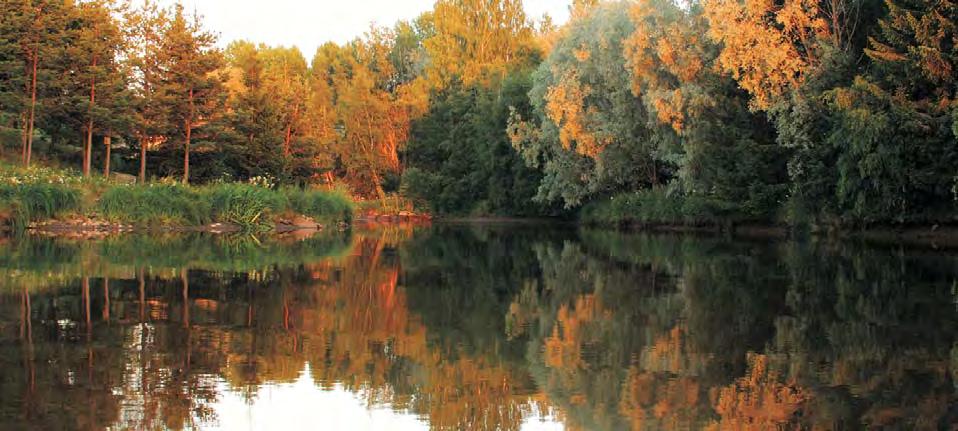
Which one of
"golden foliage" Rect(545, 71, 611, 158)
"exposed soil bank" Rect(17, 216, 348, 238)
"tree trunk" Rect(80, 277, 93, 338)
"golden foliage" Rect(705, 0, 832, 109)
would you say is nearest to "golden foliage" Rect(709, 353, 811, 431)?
"tree trunk" Rect(80, 277, 93, 338)

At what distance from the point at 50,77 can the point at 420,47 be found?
46.0 meters

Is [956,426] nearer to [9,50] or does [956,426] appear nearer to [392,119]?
[9,50]

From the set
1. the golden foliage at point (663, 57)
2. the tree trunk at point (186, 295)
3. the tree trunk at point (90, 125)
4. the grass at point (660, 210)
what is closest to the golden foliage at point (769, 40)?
the golden foliage at point (663, 57)

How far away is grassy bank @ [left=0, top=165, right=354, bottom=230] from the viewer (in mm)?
31469

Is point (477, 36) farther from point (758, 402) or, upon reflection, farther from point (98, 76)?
point (758, 402)

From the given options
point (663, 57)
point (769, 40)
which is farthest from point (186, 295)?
point (663, 57)

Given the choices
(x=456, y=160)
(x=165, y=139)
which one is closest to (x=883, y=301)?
(x=165, y=139)

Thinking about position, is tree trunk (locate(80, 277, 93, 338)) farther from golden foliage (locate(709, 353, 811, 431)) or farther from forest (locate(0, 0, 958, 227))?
forest (locate(0, 0, 958, 227))

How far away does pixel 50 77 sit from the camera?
36.9 m

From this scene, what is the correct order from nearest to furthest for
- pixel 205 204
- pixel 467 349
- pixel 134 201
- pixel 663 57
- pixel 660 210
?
1. pixel 467 349
2. pixel 134 201
3. pixel 205 204
4. pixel 663 57
5. pixel 660 210

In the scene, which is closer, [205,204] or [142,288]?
[142,288]

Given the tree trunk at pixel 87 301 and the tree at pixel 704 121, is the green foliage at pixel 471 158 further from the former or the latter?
the tree trunk at pixel 87 301

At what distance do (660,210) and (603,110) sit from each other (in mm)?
6505

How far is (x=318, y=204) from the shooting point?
42.4m
